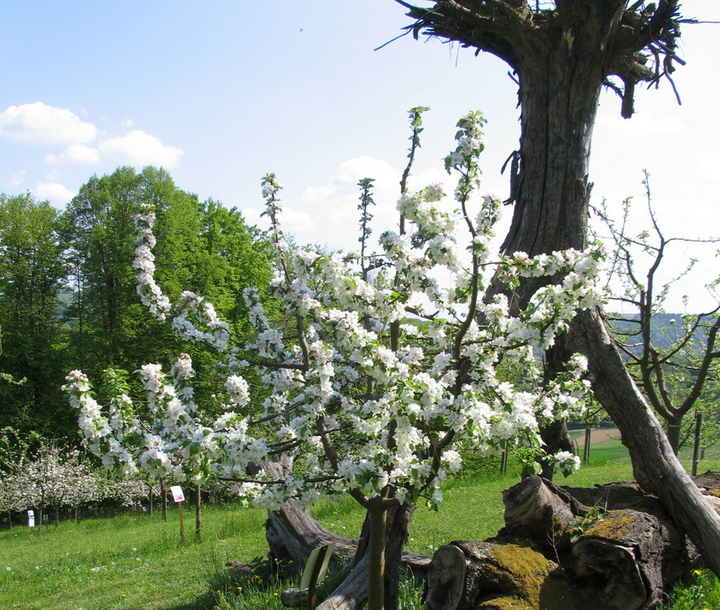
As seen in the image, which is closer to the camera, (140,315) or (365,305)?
(365,305)

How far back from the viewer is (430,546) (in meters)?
7.90

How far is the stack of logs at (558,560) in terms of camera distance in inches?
149

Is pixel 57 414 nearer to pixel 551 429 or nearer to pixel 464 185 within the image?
pixel 551 429

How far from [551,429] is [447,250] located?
2837 millimetres

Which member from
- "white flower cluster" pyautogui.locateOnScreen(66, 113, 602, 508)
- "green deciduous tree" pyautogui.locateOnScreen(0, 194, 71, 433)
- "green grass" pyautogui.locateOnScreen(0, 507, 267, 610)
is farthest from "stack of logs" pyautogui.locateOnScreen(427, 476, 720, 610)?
"green deciduous tree" pyautogui.locateOnScreen(0, 194, 71, 433)

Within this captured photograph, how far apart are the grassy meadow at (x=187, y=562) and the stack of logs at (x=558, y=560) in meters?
0.44

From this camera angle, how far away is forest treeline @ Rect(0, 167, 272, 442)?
63.3 ft

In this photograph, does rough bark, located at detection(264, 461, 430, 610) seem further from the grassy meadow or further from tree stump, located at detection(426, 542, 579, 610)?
tree stump, located at detection(426, 542, 579, 610)

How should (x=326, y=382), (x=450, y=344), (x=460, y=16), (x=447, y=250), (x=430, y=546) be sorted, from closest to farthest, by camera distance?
(x=447, y=250)
(x=326, y=382)
(x=450, y=344)
(x=460, y=16)
(x=430, y=546)

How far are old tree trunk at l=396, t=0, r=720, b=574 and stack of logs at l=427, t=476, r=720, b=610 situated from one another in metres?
0.82

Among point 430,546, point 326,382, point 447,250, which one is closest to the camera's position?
point 447,250

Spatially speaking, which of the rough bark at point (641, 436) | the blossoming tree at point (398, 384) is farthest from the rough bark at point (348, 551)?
the rough bark at point (641, 436)

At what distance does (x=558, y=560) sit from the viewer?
13.5ft

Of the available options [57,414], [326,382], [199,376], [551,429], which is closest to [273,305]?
[199,376]
